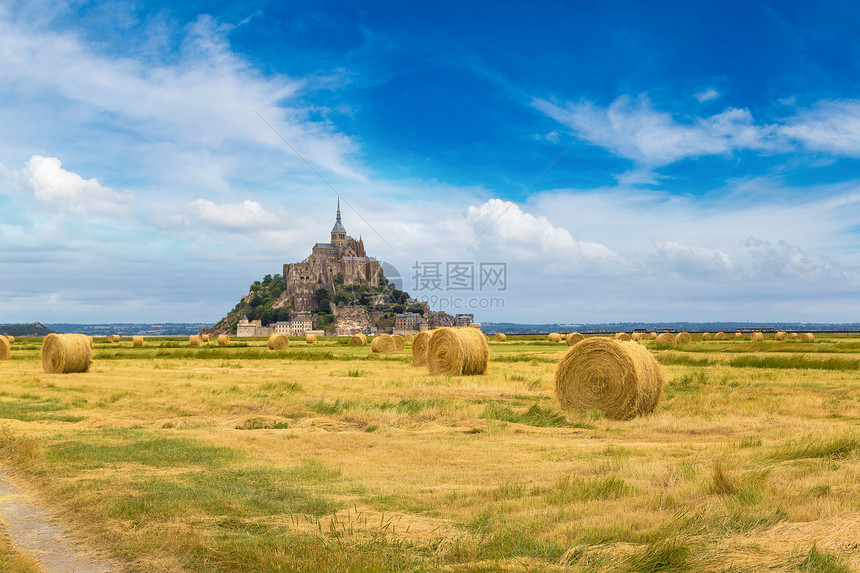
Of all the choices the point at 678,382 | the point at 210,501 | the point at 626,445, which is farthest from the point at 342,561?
the point at 678,382

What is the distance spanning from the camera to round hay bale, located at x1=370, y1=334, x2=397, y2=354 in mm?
44938

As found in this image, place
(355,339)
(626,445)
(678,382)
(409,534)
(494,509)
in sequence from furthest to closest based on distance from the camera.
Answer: (355,339) → (678,382) → (626,445) → (494,509) → (409,534)

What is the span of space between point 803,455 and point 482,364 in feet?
51.9

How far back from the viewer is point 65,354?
26.1 metres

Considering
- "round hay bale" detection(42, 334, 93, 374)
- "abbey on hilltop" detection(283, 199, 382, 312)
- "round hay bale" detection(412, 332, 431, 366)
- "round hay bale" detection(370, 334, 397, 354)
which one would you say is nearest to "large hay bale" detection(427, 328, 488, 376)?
"round hay bale" detection(412, 332, 431, 366)

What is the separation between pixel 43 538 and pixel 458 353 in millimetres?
17920

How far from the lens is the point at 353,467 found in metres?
8.88

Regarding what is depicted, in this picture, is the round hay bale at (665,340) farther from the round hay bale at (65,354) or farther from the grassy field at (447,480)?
the round hay bale at (65,354)

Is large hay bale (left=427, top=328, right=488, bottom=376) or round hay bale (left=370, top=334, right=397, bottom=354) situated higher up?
large hay bale (left=427, top=328, right=488, bottom=376)

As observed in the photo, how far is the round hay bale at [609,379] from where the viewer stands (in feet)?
45.5

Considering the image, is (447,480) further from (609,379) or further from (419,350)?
(419,350)

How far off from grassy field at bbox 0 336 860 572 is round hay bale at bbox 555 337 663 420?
67 cm

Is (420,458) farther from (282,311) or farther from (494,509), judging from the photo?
(282,311)

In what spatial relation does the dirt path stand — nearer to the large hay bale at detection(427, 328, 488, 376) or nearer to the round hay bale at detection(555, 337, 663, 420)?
the round hay bale at detection(555, 337, 663, 420)
